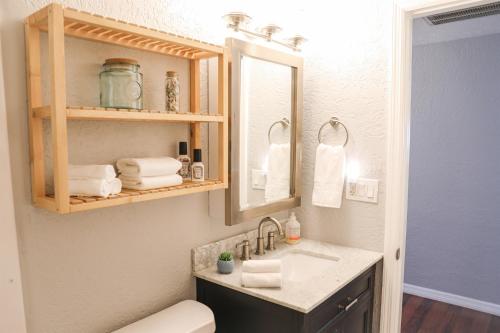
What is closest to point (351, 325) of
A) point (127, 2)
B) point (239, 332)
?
point (239, 332)

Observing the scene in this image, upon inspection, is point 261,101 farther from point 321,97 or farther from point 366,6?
point 366,6

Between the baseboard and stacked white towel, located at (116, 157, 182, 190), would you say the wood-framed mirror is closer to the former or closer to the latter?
stacked white towel, located at (116, 157, 182, 190)

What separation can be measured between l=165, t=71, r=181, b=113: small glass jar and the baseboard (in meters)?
2.86

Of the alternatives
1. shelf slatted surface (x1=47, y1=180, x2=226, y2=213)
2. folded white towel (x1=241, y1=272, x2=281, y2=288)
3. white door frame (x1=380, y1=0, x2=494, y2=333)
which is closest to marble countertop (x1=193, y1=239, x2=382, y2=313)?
folded white towel (x1=241, y1=272, x2=281, y2=288)

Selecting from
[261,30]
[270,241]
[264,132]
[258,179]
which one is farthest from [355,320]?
[261,30]

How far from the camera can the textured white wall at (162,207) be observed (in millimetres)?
1128

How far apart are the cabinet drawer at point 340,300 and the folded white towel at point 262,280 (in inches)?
6.7

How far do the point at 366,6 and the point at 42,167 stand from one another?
5.21 ft

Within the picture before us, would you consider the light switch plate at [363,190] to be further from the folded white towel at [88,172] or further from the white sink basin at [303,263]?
the folded white towel at [88,172]

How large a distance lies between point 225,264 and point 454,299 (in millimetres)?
2440

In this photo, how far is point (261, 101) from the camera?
188cm

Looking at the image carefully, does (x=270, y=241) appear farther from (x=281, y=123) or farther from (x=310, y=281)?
(x=281, y=123)

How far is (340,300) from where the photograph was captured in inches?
61.2

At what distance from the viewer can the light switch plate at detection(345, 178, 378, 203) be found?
1.91 m
